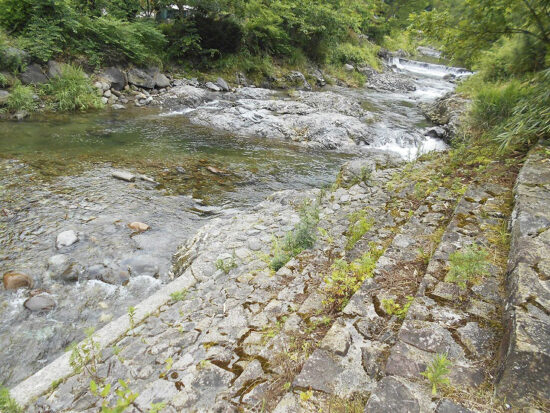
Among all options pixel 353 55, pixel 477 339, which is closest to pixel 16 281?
pixel 477 339

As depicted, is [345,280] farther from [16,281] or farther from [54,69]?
[54,69]

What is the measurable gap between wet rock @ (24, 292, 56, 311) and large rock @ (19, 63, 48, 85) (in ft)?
35.0

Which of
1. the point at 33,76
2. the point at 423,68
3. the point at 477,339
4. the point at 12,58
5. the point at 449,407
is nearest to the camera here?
the point at 449,407

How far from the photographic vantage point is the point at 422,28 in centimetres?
546

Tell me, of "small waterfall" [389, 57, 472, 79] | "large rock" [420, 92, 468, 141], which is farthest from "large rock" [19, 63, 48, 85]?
"small waterfall" [389, 57, 472, 79]

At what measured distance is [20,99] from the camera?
9.83 metres

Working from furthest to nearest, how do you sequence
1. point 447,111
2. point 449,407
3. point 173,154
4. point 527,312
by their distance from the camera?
point 447,111 < point 173,154 < point 527,312 < point 449,407

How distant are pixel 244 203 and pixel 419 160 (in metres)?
4.35

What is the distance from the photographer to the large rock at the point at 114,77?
13023 mm

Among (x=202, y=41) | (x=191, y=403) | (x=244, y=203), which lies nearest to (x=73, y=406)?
(x=191, y=403)

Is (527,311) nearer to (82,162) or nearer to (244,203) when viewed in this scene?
(244,203)

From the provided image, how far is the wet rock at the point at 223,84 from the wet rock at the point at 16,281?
13747 mm

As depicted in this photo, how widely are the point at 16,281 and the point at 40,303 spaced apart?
60 centimetres

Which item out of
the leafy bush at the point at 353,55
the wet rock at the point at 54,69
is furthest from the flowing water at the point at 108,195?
the leafy bush at the point at 353,55
